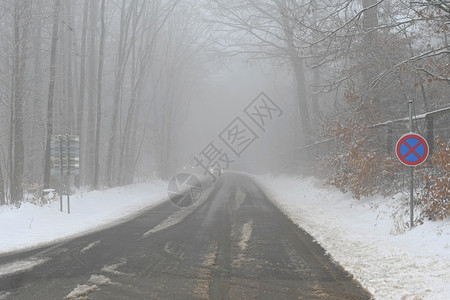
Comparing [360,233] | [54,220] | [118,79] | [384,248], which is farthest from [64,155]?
[118,79]

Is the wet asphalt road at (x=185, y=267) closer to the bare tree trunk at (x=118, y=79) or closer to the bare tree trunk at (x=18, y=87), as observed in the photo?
the bare tree trunk at (x=18, y=87)

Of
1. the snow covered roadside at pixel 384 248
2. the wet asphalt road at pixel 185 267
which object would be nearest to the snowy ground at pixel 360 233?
the snow covered roadside at pixel 384 248

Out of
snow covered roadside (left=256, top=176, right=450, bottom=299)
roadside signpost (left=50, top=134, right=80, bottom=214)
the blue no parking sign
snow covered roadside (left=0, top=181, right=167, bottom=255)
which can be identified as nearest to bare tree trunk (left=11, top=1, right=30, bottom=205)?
snow covered roadside (left=0, top=181, right=167, bottom=255)

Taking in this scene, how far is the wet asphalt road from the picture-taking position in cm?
489

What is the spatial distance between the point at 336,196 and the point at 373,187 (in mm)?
3292

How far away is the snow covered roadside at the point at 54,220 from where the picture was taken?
8.57m

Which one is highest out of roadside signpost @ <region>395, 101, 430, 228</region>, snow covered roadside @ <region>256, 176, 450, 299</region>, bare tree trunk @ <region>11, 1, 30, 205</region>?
bare tree trunk @ <region>11, 1, 30, 205</region>

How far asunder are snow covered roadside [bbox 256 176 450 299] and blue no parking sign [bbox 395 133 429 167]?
1.25 meters

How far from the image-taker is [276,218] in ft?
38.3

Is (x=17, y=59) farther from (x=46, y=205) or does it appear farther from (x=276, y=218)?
(x=276, y=218)

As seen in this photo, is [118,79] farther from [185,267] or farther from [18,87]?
[185,267]

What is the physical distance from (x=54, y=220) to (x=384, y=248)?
28.4 feet

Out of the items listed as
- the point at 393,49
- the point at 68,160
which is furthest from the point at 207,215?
the point at 393,49

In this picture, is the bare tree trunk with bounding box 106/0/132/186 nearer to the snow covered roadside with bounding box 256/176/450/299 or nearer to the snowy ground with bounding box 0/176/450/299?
the snowy ground with bounding box 0/176/450/299
